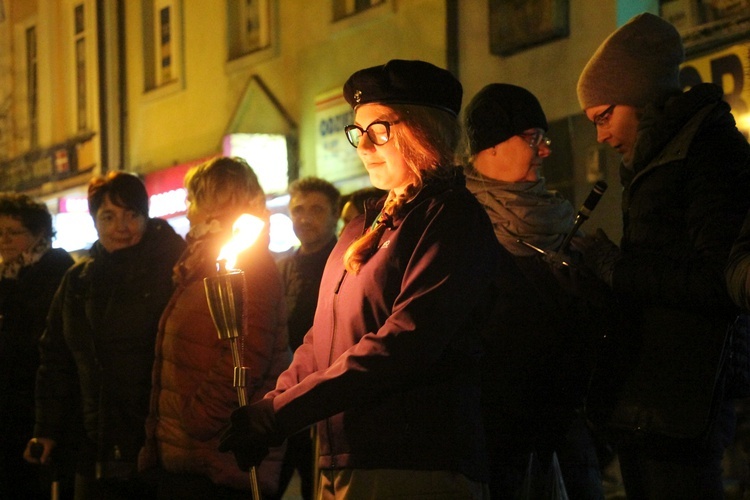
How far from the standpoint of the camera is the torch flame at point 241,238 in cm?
337

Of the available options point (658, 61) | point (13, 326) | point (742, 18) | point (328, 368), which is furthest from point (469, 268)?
point (742, 18)

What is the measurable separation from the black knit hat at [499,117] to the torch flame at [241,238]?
44.2 inches

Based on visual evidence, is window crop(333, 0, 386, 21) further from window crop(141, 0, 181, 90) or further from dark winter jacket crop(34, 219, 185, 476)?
dark winter jacket crop(34, 219, 185, 476)

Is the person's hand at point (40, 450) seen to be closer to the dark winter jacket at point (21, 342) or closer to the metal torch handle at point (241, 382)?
the dark winter jacket at point (21, 342)

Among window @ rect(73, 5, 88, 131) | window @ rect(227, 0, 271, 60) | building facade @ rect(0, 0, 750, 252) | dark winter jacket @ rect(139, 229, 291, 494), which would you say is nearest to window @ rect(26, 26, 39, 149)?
building facade @ rect(0, 0, 750, 252)

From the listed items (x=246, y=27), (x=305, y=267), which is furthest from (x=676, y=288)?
(x=246, y=27)

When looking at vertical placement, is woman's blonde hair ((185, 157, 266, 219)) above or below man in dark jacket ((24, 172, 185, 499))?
above

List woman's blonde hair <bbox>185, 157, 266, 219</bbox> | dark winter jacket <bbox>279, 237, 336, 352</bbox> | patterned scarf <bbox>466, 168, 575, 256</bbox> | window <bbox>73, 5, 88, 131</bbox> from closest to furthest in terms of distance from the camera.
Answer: patterned scarf <bbox>466, 168, 575, 256</bbox>, woman's blonde hair <bbox>185, 157, 266, 219</bbox>, dark winter jacket <bbox>279, 237, 336, 352</bbox>, window <bbox>73, 5, 88, 131</bbox>

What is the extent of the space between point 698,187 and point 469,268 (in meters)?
0.87

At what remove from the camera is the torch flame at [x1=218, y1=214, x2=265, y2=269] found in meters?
3.37

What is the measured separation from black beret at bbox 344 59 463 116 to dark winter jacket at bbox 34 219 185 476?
7.85 feet

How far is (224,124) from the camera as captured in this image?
51.9ft

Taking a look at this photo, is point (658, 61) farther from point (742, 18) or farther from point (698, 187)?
point (742, 18)

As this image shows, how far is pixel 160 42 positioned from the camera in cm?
1770
